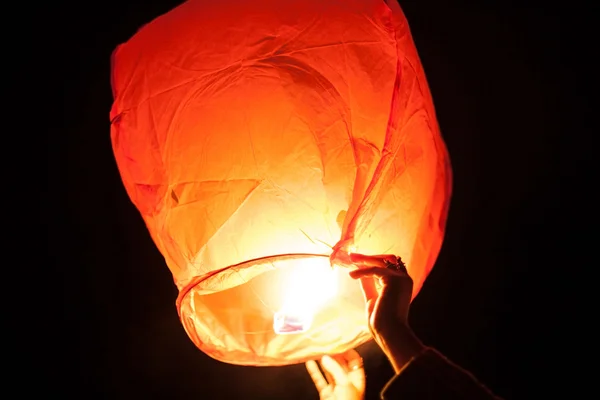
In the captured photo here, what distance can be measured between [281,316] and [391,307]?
181 millimetres

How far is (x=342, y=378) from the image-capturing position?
1.19m

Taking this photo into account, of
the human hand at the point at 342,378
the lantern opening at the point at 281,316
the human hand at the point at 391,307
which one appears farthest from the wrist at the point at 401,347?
the human hand at the point at 342,378

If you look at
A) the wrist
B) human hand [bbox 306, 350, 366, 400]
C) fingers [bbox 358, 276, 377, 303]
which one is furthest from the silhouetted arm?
human hand [bbox 306, 350, 366, 400]

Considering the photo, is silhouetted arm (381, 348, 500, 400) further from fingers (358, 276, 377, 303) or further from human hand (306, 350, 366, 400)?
human hand (306, 350, 366, 400)

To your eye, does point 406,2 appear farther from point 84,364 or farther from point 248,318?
point 84,364

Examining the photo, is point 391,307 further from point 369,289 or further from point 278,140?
point 278,140

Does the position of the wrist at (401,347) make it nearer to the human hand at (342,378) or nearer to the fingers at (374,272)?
the fingers at (374,272)

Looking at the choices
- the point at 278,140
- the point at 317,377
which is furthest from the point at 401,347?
the point at 317,377

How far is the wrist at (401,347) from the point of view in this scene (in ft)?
2.59

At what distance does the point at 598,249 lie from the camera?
1.48m

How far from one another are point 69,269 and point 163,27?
1.01 m

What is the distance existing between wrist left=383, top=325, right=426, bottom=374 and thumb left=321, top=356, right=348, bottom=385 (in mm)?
416

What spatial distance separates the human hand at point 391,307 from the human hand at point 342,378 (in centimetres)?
39

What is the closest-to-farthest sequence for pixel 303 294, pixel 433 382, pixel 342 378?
pixel 433 382 → pixel 303 294 → pixel 342 378
